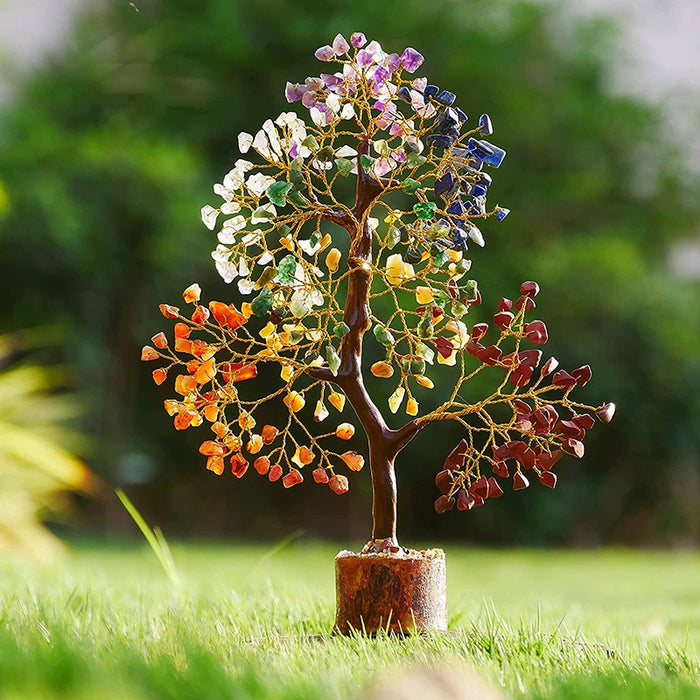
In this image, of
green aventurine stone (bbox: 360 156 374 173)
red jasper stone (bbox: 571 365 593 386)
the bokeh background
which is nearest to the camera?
red jasper stone (bbox: 571 365 593 386)

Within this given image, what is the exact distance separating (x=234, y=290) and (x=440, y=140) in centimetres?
444

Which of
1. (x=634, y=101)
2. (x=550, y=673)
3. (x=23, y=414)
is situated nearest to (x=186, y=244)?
(x=23, y=414)

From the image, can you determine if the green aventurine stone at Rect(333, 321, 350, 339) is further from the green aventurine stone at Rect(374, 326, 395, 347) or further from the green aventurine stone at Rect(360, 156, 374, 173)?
the green aventurine stone at Rect(360, 156, 374, 173)

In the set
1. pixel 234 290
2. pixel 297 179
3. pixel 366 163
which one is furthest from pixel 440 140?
pixel 234 290

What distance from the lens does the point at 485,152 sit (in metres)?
1.80

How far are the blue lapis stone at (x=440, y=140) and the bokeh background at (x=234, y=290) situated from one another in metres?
4.26

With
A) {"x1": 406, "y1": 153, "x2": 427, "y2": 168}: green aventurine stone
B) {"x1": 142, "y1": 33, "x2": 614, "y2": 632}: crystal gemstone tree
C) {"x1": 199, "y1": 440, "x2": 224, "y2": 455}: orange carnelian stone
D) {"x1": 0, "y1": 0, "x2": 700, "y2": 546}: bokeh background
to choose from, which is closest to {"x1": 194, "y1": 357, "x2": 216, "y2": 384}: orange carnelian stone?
{"x1": 142, "y1": 33, "x2": 614, "y2": 632}: crystal gemstone tree

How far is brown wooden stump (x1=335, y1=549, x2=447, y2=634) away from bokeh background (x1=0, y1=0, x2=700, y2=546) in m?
4.11

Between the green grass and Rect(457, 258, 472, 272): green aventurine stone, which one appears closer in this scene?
the green grass

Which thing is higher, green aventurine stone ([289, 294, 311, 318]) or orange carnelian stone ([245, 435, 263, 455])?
green aventurine stone ([289, 294, 311, 318])

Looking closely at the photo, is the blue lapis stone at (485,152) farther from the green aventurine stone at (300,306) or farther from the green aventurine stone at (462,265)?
the green aventurine stone at (300,306)

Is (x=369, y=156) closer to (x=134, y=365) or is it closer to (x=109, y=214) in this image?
(x=109, y=214)

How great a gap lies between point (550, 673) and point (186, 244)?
503 centimetres

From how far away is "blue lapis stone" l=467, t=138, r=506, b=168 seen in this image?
1.77 m
